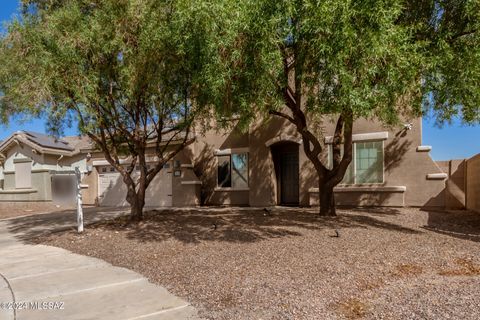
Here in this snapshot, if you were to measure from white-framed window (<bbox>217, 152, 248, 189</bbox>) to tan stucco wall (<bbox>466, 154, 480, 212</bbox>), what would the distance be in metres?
9.01

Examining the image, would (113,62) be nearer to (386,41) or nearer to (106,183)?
(386,41)

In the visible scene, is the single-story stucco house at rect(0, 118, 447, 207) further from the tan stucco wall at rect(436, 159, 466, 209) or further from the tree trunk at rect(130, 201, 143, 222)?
the tree trunk at rect(130, 201, 143, 222)

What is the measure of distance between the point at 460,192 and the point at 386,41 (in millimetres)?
9942

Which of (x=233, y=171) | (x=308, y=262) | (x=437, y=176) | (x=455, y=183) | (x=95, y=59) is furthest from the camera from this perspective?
(x=233, y=171)

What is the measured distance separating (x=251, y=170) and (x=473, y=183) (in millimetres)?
8699

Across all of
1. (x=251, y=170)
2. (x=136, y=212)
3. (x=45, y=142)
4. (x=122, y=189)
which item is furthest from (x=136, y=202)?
(x=45, y=142)

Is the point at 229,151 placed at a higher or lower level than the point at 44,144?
lower

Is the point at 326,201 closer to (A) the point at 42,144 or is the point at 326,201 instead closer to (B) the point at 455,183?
(B) the point at 455,183

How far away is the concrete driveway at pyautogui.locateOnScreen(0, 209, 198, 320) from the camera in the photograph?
210 inches

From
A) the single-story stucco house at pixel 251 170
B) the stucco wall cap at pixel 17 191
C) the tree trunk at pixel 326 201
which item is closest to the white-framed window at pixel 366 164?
the single-story stucco house at pixel 251 170

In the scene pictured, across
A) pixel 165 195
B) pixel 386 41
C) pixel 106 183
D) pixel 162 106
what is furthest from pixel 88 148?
pixel 386 41

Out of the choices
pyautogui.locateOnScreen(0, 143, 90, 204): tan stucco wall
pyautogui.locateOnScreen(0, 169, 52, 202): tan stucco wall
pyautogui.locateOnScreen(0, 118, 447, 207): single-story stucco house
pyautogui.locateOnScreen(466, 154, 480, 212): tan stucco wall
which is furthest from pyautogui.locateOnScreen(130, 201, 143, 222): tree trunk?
pyautogui.locateOnScreen(0, 169, 52, 202): tan stucco wall

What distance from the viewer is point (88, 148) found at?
22875 mm

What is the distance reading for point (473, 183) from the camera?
13.5m
